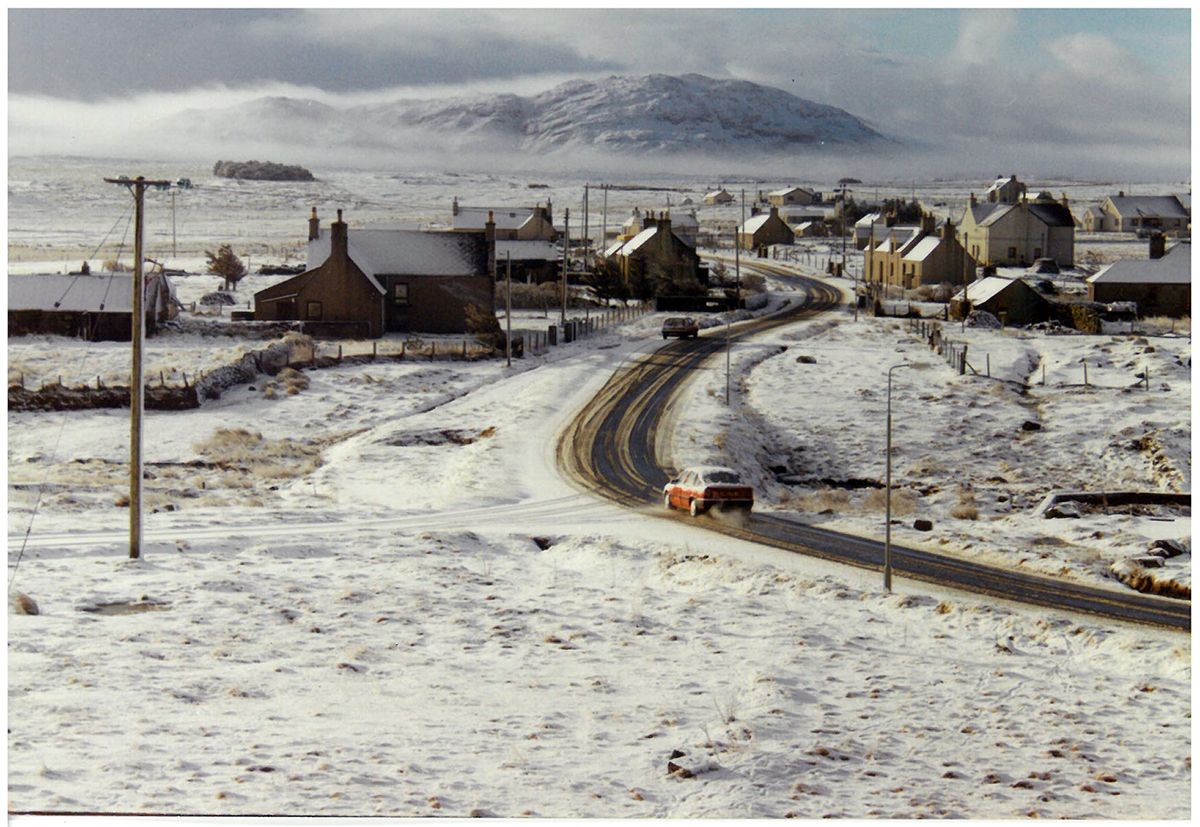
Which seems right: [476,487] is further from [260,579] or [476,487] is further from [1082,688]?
[1082,688]

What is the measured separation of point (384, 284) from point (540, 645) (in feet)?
198

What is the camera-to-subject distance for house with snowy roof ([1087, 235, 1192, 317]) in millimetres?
90000

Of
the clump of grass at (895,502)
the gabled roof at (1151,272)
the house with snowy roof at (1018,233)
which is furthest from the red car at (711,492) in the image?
the house with snowy roof at (1018,233)

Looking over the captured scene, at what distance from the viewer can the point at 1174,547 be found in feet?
108

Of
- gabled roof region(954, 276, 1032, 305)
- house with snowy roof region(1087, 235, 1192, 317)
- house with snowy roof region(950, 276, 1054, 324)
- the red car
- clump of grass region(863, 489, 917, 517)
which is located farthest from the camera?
house with snowy roof region(1087, 235, 1192, 317)

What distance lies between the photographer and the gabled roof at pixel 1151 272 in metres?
90.6

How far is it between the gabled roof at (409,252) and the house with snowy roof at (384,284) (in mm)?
68

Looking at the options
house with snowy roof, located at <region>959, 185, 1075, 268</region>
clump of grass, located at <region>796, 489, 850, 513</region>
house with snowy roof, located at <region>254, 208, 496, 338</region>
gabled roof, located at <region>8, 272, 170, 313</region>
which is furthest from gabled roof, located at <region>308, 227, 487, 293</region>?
house with snowy roof, located at <region>959, 185, 1075, 268</region>

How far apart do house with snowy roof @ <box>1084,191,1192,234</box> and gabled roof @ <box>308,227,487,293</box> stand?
364 feet

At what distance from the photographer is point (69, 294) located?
72375 mm

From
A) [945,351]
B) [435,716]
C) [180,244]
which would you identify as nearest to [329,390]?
[945,351]

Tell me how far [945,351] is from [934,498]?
3111 centimetres

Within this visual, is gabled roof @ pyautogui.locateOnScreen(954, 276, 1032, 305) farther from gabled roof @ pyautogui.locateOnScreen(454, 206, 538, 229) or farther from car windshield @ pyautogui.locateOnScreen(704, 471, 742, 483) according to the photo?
car windshield @ pyautogui.locateOnScreen(704, 471, 742, 483)

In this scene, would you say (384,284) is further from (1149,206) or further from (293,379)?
(1149,206)
